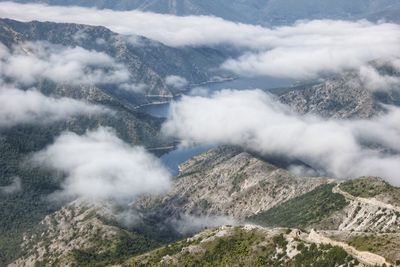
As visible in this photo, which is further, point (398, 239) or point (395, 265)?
point (398, 239)

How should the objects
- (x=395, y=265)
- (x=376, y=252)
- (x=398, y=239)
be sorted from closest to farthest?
(x=395, y=265) → (x=376, y=252) → (x=398, y=239)

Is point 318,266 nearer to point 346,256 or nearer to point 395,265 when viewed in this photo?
Answer: point 346,256

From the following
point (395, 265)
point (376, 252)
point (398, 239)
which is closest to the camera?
point (395, 265)

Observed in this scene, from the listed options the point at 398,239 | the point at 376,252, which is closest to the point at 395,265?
the point at 376,252

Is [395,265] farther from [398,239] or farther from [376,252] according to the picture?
[398,239]

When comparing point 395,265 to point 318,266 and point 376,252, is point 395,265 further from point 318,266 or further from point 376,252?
point 318,266

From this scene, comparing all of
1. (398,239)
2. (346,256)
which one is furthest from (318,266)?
(398,239)

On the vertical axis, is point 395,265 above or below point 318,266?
above

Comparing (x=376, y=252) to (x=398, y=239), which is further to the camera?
(x=398, y=239)
